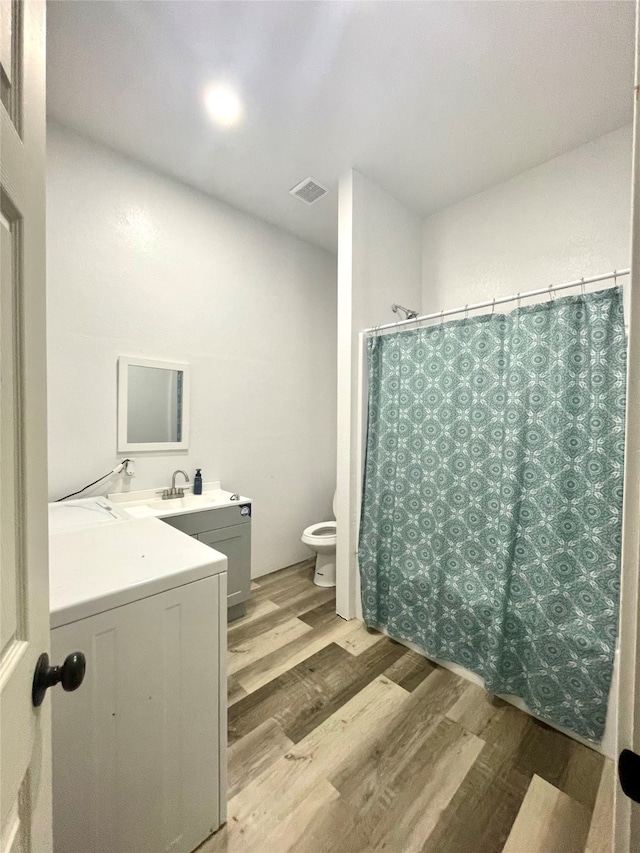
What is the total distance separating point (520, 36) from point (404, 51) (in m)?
0.47

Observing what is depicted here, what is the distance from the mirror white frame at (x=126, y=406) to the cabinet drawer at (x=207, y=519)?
55 centimetres

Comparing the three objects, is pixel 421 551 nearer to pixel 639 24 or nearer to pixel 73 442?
pixel 639 24

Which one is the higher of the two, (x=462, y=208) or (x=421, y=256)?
(x=462, y=208)

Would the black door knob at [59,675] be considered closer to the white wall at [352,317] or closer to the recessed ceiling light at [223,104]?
the white wall at [352,317]

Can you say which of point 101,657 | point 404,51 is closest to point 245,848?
point 101,657

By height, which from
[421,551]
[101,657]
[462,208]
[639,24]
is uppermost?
[462,208]

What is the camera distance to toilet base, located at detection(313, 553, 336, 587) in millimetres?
2592

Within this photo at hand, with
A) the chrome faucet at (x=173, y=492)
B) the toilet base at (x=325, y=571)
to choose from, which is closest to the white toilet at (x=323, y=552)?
the toilet base at (x=325, y=571)

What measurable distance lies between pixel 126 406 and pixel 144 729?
167cm

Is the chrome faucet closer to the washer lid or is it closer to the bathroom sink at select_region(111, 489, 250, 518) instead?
the bathroom sink at select_region(111, 489, 250, 518)

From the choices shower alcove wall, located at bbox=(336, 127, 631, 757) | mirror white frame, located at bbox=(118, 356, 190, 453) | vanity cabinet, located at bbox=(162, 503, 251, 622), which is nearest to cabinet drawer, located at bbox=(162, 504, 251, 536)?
vanity cabinet, located at bbox=(162, 503, 251, 622)

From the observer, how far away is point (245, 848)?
1019 mm

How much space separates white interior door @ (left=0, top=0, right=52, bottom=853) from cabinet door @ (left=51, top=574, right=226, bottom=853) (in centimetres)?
26

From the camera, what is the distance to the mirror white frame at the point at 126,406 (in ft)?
6.70
